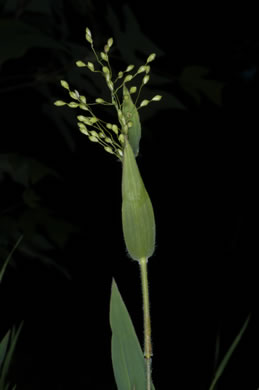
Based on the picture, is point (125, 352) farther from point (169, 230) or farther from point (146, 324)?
point (169, 230)

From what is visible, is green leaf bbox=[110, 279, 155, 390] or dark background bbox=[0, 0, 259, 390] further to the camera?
dark background bbox=[0, 0, 259, 390]

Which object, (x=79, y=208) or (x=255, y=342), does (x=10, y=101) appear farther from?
(x=255, y=342)

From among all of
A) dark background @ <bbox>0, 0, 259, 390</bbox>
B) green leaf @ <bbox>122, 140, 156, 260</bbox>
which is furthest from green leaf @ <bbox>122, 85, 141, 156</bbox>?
dark background @ <bbox>0, 0, 259, 390</bbox>

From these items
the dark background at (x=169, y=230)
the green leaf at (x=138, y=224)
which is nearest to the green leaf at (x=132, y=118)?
the green leaf at (x=138, y=224)

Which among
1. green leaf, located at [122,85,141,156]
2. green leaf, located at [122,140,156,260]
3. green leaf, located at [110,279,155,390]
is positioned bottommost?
green leaf, located at [110,279,155,390]

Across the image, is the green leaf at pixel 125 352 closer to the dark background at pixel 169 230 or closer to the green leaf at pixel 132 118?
the green leaf at pixel 132 118

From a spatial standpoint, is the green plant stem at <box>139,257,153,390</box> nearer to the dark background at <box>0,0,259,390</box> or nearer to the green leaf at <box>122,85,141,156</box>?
the green leaf at <box>122,85,141,156</box>
